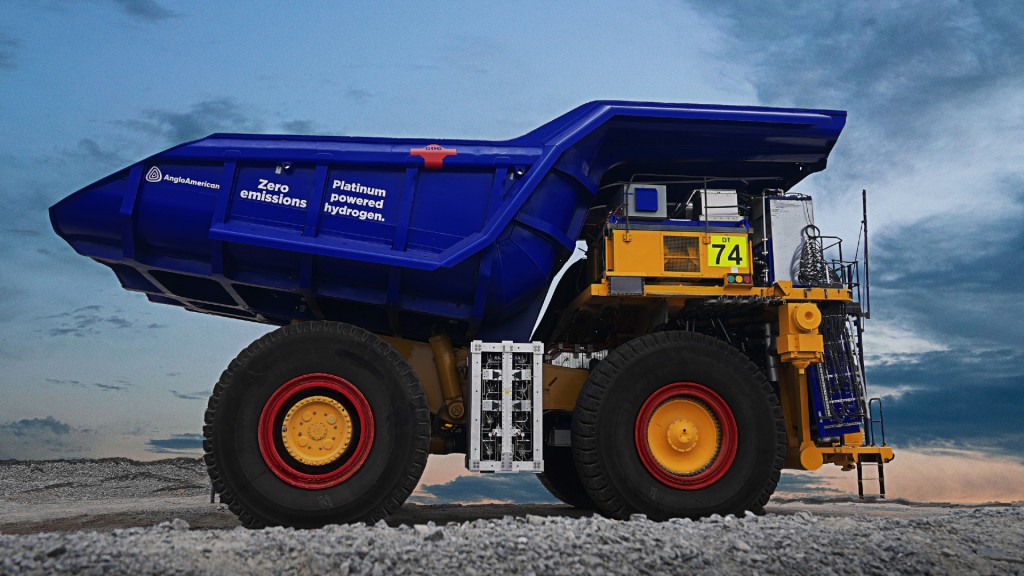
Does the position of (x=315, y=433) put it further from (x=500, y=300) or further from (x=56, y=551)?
(x=56, y=551)

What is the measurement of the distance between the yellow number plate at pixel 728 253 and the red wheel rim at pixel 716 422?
56.6 inches

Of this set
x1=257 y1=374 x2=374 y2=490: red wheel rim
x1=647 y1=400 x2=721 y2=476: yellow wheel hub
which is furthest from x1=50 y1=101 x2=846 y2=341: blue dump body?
x1=647 y1=400 x2=721 y2=476: yellow wheel hub

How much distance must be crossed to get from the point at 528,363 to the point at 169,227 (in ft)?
13.1

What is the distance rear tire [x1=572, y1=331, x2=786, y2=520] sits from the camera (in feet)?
27.5

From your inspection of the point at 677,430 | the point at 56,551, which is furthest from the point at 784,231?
the point at 56,551

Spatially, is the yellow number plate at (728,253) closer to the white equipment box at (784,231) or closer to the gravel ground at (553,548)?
the white equipment box at (784,231)

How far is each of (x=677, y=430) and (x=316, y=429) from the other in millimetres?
3599

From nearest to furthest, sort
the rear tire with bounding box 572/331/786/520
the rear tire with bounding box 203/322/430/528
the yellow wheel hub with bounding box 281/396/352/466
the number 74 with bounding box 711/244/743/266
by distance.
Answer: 1. the rear tire with bounding box 203/322/430/528
2. the yellow wheel hub with bounding box 281/396/352/466
3. the rear tire with bounding box 572/331/786/520
4. the number 74 with bounding box 711/244/743/266

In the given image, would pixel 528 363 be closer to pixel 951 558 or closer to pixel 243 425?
pixel 243 425

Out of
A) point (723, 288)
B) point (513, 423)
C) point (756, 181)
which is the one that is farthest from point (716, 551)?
point (756, 181)

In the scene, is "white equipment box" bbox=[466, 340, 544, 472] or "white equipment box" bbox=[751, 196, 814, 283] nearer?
"white equipment box" bbox=[466, 340, 544, 472]

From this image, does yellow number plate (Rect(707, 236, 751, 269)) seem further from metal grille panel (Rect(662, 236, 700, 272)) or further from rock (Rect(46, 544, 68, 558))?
rock (Rect(46, 544, 68, 558))

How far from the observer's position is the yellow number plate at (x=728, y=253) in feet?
30.3

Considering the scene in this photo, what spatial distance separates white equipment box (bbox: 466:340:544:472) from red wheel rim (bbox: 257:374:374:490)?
109 centimetres
